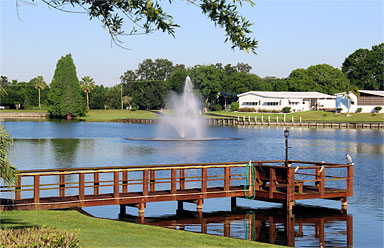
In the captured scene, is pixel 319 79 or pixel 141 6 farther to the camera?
pixel 319 79

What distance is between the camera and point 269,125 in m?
134

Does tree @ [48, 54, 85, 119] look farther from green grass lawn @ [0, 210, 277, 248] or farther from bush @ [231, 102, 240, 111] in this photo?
Result: green grass lawn @ [0, 210, 277, 248]

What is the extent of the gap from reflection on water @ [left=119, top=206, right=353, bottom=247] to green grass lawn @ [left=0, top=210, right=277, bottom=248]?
3.33 meters

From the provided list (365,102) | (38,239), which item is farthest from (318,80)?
(38,239)

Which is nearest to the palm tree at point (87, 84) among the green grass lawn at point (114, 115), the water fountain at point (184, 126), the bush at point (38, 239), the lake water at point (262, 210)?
the green grass lawn at point (114, 115)

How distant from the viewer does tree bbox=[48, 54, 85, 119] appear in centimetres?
16138

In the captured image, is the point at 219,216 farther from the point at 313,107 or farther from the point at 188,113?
the point at 313,107

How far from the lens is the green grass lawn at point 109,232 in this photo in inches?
694

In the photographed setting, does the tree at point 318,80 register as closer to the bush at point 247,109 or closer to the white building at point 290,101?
the white building at point 290,101

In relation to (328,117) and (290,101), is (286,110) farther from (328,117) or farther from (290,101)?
(328,117)

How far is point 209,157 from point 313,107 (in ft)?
353

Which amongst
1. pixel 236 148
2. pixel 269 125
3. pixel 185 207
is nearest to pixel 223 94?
pixel 269 125

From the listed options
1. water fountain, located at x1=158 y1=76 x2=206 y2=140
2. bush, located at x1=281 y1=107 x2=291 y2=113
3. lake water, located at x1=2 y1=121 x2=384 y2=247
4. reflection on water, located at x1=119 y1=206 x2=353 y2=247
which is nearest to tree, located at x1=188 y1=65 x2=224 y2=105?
bush, located at x1=281 y1=107 x2=291 y2=113

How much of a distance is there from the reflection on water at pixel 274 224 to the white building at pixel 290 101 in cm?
12992
